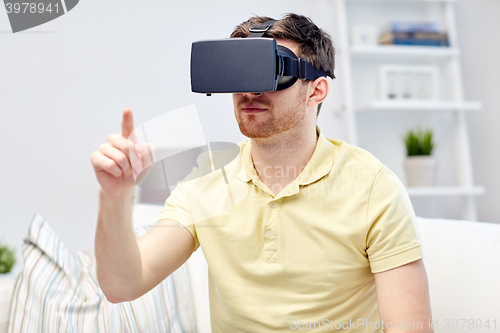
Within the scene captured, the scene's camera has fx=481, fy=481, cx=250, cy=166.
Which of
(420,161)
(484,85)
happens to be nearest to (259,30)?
(420,161)

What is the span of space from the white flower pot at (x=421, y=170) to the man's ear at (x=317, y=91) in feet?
5.50

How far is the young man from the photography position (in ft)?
3.09

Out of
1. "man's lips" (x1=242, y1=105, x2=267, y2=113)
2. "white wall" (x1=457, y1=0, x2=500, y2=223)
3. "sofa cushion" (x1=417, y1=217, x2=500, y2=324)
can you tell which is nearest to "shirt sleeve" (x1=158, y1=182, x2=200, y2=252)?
"man's lips" (x1=242, y1=105, x2=267, y2=113)

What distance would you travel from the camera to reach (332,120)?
2.79m

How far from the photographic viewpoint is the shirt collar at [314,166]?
1065 mm

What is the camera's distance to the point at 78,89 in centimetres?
240

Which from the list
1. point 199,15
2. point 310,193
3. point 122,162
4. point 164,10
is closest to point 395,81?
point 199,15

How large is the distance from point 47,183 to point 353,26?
1879 mm

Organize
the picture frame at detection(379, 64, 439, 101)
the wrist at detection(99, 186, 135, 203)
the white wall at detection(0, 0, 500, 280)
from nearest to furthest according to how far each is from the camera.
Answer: the wrist at detection(99, 186, 135, 203), the white wall at detection(0, 0, 500, 280), the picture frame at detection(379, 64, 439, 101)

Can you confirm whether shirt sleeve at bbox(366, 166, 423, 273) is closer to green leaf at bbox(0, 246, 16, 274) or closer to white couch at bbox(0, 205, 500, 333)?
white couch at bbox(0, 205, 500, 333)

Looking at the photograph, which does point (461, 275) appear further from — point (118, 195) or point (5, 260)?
point (5, 260)

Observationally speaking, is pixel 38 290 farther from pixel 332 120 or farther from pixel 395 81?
pixel 395 81

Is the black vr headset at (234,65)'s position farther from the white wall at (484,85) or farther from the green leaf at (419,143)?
the white wall at (484,85)

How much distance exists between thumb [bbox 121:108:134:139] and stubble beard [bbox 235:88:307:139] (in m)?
0.37
